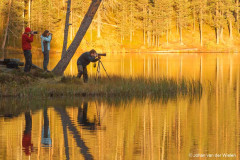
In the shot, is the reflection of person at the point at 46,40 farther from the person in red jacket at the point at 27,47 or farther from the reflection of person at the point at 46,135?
the reflection of person at the point at 46,135

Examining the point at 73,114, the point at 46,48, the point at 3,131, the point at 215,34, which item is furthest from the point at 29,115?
the point at 215,34

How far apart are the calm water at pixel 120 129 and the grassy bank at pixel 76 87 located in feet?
4.46

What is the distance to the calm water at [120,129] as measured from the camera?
38.5ft

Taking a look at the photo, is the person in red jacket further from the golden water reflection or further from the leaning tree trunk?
the golden water reflection

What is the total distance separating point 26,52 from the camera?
26.1m

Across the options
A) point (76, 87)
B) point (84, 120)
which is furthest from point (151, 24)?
point (84, 120)

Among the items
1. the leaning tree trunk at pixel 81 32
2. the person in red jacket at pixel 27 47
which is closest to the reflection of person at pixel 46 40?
the leaning tree trunk at pixel 81 32

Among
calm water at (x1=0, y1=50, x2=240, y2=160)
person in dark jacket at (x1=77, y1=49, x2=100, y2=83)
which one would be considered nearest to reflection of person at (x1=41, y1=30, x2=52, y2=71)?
person in dark jacket at (x1=77, y1=49, x2=100, y2=83)

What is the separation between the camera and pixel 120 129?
14.8 metres

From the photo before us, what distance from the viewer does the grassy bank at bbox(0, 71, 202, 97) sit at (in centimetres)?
2316

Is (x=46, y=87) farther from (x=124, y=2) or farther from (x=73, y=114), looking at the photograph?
(x=124, y=2)

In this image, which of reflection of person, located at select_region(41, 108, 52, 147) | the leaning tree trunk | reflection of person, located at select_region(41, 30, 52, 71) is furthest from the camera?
the leaning tree trunk

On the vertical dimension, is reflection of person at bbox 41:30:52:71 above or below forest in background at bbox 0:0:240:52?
below

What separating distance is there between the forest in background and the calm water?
7506 centimetres
